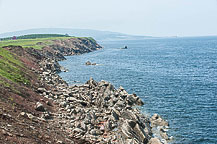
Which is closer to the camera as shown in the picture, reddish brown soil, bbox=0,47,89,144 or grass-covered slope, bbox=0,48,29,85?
reddish brown soil, bbox=0,47,89,144

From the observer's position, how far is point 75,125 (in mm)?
28953

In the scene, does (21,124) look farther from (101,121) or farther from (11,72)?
(11,72)

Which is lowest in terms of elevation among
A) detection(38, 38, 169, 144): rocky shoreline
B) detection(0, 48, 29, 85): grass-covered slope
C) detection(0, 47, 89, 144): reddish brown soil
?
detection(38, 38, 169, 144): rocky shoreline

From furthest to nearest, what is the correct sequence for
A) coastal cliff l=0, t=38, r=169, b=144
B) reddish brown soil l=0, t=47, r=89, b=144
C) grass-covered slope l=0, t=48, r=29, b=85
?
grass-covered slope l=0, t=48, r=29, b=85 < coastal cliff l=0, t=38, r=169, b=144 < reddish brown soil l=0, t=47, r=89, b=144

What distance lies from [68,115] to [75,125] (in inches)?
175

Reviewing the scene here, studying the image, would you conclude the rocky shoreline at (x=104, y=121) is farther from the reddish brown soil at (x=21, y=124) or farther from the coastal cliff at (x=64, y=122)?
the reddish brown soil at (x=21, y=124)

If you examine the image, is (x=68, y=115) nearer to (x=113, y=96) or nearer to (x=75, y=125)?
(x=75, y=125)

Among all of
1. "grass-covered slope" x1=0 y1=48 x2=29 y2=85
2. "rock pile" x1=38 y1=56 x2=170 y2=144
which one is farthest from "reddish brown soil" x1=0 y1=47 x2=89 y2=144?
"grass-covered slope" x1=0 y1=48 x2=29 y2=85

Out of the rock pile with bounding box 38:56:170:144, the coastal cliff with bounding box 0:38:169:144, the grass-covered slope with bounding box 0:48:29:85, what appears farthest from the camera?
the grass-covered slope with bounding box 0:48:29:85

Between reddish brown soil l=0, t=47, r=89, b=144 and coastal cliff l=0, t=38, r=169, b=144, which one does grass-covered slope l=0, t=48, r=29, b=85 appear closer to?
coastal cliff l=0, t=38, r=169, b=144

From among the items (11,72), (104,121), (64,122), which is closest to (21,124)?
(64,122)

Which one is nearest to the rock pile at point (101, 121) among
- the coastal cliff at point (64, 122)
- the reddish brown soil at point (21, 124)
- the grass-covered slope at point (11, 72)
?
the coastal cliff at point (64, 122)

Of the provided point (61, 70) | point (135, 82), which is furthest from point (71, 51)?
point (135, 82)

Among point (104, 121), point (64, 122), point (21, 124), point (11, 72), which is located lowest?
point (104, 121)
